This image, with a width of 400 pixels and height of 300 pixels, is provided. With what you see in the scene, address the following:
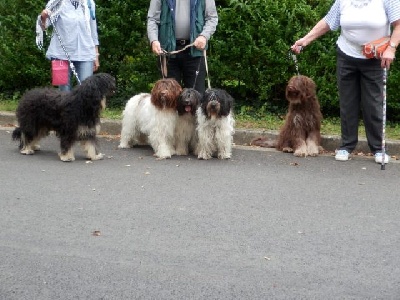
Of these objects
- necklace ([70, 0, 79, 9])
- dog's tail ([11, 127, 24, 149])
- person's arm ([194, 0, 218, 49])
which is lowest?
dog's tail ([11, 127, 24, 149])

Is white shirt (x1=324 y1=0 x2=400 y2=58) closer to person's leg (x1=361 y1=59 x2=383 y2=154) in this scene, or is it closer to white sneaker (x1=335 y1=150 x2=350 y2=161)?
person's leg (x1=361 y1=59 x2=383 y2=154)

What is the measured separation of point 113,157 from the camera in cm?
902

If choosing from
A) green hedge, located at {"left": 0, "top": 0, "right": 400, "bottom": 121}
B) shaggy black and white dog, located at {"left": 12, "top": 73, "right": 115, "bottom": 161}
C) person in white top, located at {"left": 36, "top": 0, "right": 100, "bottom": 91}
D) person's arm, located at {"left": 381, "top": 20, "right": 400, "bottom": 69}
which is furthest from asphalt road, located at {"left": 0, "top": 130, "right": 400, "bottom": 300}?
green hedge, located at {"left": 0, "top": 0, "right": 400, "bottom": 121}

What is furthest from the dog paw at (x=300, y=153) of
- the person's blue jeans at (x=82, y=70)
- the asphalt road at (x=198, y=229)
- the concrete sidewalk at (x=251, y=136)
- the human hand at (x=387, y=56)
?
the person's blue jeans at (x=82, y=70)

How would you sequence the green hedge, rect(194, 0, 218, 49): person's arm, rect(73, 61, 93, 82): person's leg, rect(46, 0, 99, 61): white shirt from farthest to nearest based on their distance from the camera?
the green hedge, rect(73, 61, 93, 82): person's leg, rect(46, 0, 99, 61): white shirt, rect(194, 0, 218, 49): person's arm

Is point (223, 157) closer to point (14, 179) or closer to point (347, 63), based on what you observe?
point (347, 63)

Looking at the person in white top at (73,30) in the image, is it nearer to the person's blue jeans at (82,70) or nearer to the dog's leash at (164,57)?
the person's blue jeans at (82,70)

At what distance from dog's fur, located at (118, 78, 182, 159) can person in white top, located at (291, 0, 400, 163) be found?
5.51 feet

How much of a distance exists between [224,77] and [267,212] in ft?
16.7

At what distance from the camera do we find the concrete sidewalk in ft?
30.8

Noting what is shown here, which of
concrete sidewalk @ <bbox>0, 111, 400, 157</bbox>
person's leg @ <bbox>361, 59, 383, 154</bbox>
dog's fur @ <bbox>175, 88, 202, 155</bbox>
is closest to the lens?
person's leg @ <bbox>361, 59, 383, 154</bbox>

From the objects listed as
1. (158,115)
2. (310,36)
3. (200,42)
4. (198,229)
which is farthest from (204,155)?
(198,229)

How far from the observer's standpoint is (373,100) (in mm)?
8773

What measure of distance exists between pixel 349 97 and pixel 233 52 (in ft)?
8.56
